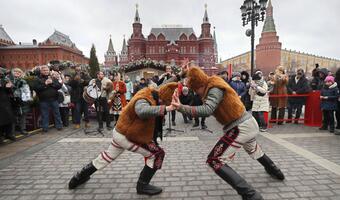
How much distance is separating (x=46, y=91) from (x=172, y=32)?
6108 centimetres

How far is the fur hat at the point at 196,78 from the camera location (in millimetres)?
2941

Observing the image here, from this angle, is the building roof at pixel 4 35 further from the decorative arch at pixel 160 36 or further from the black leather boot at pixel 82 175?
the black leather boot at pixel 82 175

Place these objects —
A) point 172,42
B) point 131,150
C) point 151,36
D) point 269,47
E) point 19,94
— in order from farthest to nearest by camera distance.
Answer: point 269,47
point 151,36
point 172,42
point 19,94
point 131,150

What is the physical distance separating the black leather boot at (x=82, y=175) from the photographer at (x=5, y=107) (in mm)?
3644

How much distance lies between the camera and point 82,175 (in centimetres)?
341

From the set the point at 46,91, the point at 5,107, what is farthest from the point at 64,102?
the point at 5,107

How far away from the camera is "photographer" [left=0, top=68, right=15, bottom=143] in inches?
229

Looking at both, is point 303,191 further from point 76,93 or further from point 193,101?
point 76,93

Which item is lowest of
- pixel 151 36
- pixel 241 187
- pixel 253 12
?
pixel 241 187

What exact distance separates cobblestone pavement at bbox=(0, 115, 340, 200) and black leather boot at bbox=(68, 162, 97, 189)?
0.34 feet

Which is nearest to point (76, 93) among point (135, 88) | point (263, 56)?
point (135, 88)

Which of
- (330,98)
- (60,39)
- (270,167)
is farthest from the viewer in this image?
(60,39)

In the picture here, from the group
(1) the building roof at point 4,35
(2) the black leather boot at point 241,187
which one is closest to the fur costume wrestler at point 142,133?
(2) the black leather boot at point 241,187

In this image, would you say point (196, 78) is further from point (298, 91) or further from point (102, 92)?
point (298, 91)
